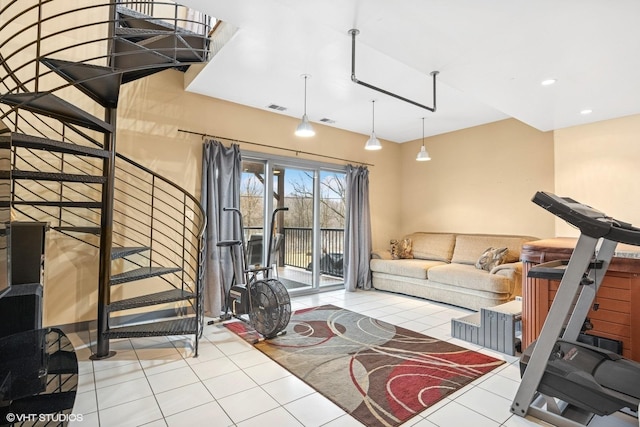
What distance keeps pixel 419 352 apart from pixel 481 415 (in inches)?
38.8

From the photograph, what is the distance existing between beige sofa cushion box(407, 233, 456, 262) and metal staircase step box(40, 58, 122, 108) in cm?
498

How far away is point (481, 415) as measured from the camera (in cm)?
212

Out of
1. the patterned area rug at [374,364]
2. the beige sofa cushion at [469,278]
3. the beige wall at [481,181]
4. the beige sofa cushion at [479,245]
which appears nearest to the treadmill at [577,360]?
the patterned area rug at [374,364]

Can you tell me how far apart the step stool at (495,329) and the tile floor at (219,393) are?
0.09 m

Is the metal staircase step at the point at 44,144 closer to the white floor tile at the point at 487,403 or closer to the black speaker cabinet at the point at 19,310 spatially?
the black speaker cabinet at the point at 19,310

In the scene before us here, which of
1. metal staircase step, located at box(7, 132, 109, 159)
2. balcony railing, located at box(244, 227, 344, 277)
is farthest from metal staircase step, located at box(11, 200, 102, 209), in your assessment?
balcony railing, located at box(244, 227, 344, 277)

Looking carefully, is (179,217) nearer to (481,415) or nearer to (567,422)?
(481,415)

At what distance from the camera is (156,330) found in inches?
117

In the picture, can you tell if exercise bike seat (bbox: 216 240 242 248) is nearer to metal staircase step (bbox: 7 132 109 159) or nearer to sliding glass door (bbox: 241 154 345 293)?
sliding glass door (bbox: 241 154 345 293)

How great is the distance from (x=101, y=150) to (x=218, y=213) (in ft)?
5.47

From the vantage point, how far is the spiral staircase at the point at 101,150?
242cm

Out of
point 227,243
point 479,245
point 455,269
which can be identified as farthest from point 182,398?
point 479,245

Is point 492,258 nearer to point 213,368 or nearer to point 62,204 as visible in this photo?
point 213,368

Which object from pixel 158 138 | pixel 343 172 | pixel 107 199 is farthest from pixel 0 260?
pixel 343 172
